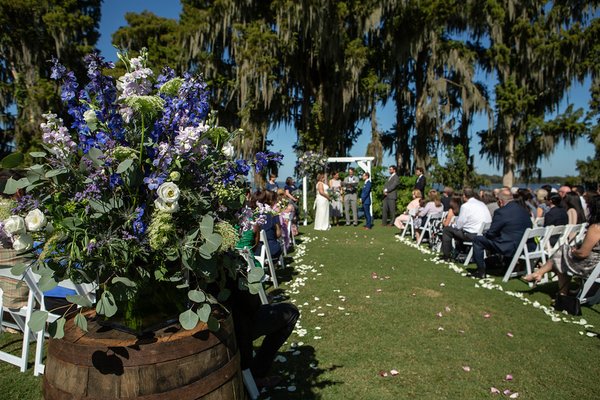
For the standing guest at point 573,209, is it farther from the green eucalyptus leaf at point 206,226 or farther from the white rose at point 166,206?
the white rose at point 166,206

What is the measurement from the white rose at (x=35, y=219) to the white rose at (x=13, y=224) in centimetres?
2

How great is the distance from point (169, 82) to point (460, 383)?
10.3 feet

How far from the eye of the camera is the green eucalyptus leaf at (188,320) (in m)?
1.54

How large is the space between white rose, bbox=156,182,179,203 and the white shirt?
23.0 ft

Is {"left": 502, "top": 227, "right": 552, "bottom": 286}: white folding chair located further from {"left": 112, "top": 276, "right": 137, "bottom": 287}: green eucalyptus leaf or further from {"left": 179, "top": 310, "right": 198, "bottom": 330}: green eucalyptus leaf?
{"left": 112, "top": 276, "right": 137, "bottom": 287}: green eucalyptus leaf

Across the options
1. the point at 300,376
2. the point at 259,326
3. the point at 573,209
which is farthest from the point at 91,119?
the point at 573,209

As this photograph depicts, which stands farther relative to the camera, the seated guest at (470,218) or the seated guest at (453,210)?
→ the seated guest at (453,210)

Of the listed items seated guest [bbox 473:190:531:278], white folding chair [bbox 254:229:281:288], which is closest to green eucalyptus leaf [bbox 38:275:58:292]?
white folding chair [bbox 254:229:281:288]

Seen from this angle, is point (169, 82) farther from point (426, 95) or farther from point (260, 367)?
point (426, 95)

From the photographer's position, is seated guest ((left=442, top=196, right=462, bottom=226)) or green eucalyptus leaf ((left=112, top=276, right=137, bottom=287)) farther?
seated guest ((left=442, top=196, right=462, bottom=226))

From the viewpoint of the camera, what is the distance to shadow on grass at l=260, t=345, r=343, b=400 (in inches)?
125

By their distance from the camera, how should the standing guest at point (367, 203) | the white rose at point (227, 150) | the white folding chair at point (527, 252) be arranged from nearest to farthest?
1. the white rose at point (227, 150)
2. the white folding chair at point (527, 252)
3. the standing guest at point (367, 203)

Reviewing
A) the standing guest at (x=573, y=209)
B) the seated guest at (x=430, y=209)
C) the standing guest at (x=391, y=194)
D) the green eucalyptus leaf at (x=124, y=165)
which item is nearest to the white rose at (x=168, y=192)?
the green eucalyptus leaf at (x=124, y=165)

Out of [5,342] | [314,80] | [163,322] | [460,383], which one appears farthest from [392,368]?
[314,80]
